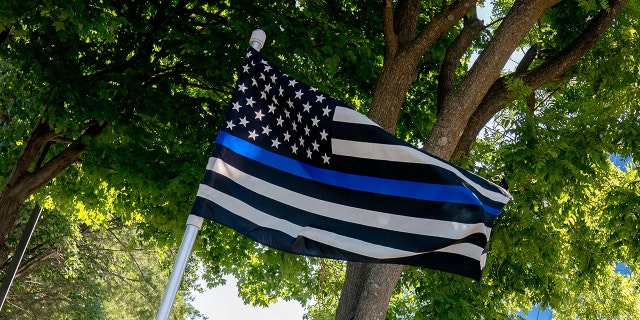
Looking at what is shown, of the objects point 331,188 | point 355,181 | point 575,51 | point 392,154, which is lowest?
point 331,188

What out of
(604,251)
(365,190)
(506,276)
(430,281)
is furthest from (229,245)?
(365,190)

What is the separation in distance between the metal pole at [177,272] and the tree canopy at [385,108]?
3381mm

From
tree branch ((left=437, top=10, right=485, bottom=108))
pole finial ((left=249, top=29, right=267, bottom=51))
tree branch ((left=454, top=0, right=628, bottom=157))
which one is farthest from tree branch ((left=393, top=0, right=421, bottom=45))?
pole finial ((left=249, top=29, right=267, bottom=51))

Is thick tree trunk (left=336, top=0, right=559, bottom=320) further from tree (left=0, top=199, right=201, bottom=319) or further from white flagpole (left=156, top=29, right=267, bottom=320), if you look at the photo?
tree (left=0, top=199, right=201, bottom=319)

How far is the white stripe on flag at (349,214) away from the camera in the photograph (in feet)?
18.3

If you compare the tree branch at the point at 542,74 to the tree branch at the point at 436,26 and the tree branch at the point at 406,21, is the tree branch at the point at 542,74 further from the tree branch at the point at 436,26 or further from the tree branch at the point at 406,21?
the tree branch at the point at 406,21

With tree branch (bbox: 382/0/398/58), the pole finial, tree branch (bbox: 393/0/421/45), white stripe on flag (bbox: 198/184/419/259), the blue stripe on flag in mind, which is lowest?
white stripe on flag (bbox: 198/184/419/259)

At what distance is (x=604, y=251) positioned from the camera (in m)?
12.1

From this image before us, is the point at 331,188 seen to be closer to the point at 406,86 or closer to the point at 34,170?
the point at 406,86

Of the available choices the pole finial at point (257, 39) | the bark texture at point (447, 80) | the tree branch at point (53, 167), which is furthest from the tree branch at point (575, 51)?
the tree branch at point (53, 167)

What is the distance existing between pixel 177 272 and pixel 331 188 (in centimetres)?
145

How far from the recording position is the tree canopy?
368 inches

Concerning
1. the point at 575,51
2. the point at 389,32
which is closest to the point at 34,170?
the point at 389,32

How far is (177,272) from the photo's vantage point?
4.99 metres
